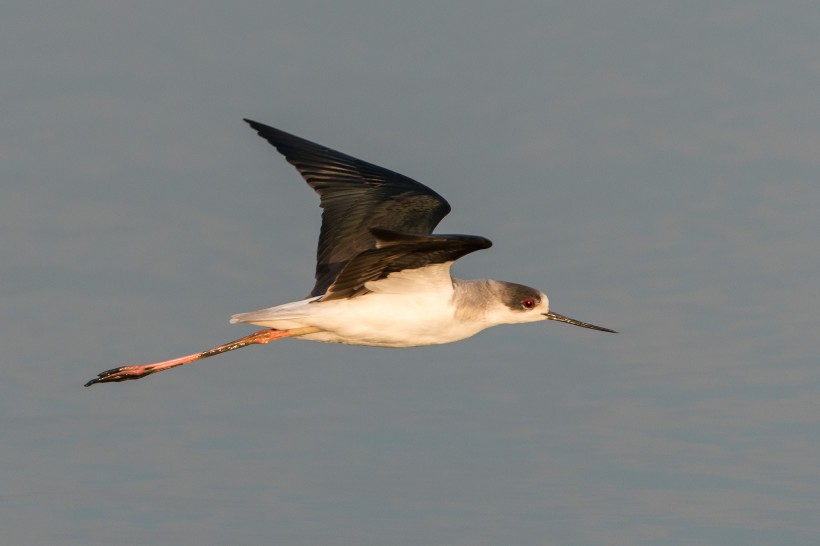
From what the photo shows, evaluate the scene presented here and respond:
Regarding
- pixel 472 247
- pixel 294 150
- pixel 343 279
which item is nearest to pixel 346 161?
pixel 294 150

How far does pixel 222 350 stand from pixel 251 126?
2.43 metres

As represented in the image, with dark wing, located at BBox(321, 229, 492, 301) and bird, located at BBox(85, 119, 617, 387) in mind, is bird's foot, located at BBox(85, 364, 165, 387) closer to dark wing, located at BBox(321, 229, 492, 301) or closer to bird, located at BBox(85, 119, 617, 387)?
bird, located at BBox(85, 119, 617, 387)

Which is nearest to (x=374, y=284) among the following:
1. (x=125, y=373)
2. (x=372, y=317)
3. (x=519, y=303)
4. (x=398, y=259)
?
(x=372, y=317)

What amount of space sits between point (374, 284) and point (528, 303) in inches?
71.4

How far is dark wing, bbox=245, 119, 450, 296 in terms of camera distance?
13.0 meters

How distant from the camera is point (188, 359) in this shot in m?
12.8

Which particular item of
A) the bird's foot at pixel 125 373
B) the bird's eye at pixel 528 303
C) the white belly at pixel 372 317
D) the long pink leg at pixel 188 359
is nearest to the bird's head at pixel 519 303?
the bird's eye at pixel 528 303

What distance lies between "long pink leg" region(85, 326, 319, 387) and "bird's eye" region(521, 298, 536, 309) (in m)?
2.06

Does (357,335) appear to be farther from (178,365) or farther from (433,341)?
(178,365)

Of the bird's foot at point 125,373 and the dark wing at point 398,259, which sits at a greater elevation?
the dark wing at point 398,259

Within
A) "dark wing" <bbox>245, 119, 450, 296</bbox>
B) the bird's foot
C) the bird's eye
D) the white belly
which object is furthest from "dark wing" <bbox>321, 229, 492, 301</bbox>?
the bird's foot

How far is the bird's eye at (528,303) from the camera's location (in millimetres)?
12858

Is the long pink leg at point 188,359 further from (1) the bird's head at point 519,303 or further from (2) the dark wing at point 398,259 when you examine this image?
(1) the bird's head at point 519,303

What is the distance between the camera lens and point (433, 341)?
12203mm
